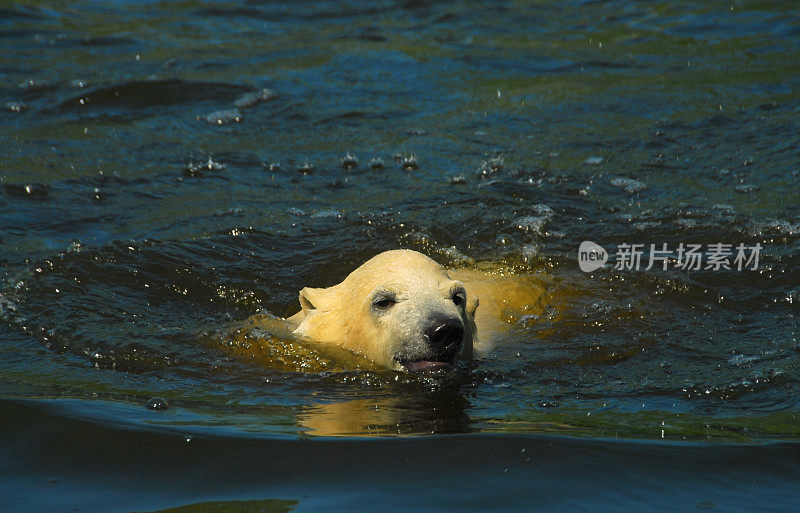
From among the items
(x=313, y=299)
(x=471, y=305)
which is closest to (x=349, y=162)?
(x=313, y=299)

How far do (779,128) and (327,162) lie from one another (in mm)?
5218

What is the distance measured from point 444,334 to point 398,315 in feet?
1.42

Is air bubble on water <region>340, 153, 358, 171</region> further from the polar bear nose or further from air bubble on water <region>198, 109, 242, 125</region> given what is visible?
the polar bear nose

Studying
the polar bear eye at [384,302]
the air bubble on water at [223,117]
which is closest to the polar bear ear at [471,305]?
the polar bear eye at [384,302]

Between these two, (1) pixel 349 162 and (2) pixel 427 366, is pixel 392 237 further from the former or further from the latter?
(2) pixel 427 366

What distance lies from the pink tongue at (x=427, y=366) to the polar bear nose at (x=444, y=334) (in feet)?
0.36

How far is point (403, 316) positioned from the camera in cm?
598

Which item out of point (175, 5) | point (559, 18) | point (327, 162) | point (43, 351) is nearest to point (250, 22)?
point (175, 5)

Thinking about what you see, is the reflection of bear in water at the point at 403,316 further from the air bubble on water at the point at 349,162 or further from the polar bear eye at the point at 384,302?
the air bubble on water at the point at 349,162

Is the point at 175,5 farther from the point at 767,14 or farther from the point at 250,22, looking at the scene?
the point at 767,14

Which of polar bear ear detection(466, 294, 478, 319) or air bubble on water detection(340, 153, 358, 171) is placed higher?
air bubble on water detection(340, 153, 358, 171)

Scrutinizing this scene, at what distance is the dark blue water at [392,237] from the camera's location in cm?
438

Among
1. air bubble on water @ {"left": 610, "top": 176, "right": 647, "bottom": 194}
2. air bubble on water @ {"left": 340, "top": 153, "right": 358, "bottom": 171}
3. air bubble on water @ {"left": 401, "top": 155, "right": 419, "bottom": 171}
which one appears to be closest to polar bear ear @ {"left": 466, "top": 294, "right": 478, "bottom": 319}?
air bubble on water @ {"left": 610, "top": 176, "right": 647, "bottom": 194}

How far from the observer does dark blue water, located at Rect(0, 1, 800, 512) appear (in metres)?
4.38
